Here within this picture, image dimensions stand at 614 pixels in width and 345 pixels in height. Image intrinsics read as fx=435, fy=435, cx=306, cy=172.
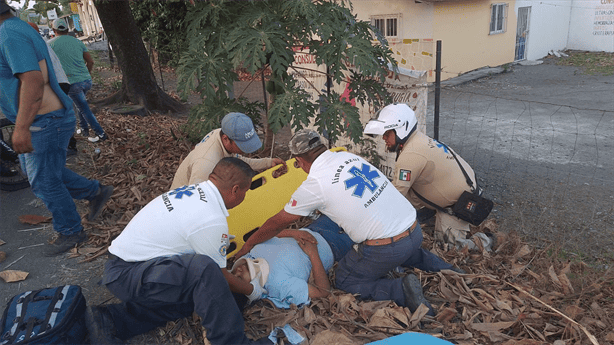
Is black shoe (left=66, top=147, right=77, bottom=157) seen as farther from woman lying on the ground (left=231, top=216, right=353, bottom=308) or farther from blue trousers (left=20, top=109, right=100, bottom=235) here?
woman lying on the ground (left=231, top=216, right=353, bottom=308)

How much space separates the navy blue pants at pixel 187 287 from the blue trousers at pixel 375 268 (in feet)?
2.87

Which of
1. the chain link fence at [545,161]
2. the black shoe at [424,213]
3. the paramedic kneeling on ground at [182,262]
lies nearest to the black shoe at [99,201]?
the paramedic kneeling on ground at [182,262]

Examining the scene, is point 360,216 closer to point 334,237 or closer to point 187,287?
point 334,237

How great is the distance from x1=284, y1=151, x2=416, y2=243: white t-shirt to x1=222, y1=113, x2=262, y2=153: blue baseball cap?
68cm

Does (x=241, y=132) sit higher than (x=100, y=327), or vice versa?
(x=241, y=132)

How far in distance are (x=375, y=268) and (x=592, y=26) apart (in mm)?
22078

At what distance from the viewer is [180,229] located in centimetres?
263

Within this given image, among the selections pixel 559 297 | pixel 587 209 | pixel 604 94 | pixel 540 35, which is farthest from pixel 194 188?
pixel 540 35

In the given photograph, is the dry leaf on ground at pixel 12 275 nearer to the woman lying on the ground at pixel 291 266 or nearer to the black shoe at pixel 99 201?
the black shoe at pixel 99 201

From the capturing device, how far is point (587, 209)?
527 centimetres

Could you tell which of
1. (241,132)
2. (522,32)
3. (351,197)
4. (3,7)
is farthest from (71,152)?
(522,32)

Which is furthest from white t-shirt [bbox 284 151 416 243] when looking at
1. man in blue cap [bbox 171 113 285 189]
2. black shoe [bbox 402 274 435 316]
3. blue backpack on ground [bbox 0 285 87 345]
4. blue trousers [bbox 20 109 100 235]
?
blue trousers [bbox 20 109 100 235]

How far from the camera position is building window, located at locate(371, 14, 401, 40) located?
15345 millimetres

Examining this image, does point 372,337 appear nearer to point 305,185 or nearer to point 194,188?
point 305,185
